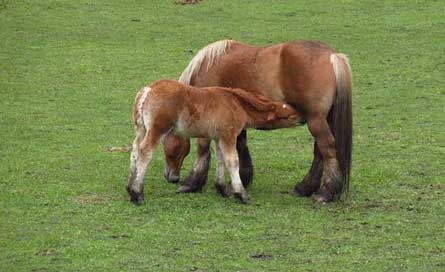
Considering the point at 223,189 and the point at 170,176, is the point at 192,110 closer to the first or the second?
the point at 223,189

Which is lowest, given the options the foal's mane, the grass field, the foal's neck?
the grass field

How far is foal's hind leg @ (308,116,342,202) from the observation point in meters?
9.72

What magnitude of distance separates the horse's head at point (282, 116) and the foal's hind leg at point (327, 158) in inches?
6.3

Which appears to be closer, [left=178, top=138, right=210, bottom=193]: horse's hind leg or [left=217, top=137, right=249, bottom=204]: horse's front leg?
[left=217, top=137, right=249, bottom=204]: horse's front leg

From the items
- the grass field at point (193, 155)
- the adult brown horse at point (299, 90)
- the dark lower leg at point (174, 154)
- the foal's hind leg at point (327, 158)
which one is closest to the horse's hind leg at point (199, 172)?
the adult brown horse at point (299, 90)

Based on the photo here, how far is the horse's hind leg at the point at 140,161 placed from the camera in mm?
9430

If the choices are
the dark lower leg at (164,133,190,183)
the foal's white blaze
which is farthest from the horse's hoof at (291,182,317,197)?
the foal's white blaze

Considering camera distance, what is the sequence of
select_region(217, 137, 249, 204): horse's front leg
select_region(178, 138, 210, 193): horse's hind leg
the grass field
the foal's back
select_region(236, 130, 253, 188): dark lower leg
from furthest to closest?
1. select_region(236, 130, 253, 188): dark lower leg
2. select_region(178, 138, 210, 193): horse's hind leg
3. select_region(217, 137, 249, 204): horse's front leg
4. the foal's back
5. the grass field

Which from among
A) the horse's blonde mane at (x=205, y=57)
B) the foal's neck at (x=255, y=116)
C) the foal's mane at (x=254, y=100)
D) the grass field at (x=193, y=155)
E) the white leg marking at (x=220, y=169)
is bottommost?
the grass field at (x=193, y=155)

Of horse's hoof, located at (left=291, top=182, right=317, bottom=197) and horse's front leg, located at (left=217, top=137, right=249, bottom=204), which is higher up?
horse's front leg, located at (left=217, top=137, right=249, bottom=204)

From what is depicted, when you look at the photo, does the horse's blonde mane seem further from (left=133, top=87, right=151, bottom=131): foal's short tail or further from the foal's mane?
(left=133, top=87, right=151, bottom=131): foal's short tail

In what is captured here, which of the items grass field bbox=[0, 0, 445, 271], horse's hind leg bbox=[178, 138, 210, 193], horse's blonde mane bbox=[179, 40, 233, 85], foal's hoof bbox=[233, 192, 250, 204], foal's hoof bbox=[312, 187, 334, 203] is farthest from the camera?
horse's blonde mane bbox=[179, 40, 233, 85]

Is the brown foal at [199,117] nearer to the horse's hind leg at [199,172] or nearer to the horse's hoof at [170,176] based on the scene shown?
the horse's hind leg at [199,172]

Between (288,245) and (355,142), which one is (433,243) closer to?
(288,245)
